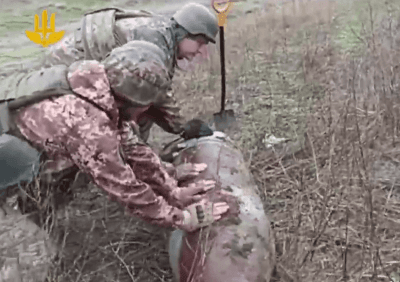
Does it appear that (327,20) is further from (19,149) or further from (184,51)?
(19,149)

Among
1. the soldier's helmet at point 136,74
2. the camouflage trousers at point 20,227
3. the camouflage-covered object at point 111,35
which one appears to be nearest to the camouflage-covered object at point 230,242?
the soldier's helmet at point 136,74

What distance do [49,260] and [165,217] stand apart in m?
0.55

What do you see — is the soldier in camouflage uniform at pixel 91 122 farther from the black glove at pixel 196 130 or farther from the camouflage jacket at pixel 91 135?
the black glove at pixel 196 130

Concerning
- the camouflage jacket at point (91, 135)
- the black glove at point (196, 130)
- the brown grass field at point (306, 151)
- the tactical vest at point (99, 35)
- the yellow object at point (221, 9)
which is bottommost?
the brown grass field at point (306, 151)

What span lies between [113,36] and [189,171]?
4.66 feet

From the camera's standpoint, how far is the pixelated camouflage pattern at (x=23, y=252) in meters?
1.93

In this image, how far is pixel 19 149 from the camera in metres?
2.12

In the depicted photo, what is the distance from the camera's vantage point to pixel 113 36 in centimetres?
334

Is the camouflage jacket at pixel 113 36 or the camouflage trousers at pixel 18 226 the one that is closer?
the camouflage trousers at pixel 18 226

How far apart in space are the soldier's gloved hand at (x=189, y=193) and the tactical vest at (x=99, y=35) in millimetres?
1424

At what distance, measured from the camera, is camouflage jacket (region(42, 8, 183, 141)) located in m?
3.26

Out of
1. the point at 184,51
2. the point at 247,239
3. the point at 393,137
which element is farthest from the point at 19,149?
the point at 393,137

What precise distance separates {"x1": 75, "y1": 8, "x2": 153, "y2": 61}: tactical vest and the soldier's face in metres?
0.39

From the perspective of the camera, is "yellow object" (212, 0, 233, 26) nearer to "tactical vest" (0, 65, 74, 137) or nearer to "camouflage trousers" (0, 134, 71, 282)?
"tactical vest" (0, 65, 74, 137)
